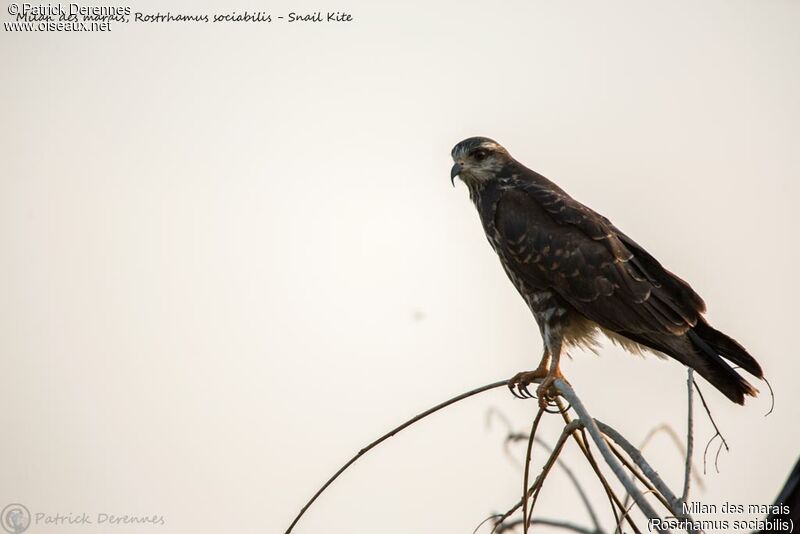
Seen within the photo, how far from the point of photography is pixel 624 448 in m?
3.65

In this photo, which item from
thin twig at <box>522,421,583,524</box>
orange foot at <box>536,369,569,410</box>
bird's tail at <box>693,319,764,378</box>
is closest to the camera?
thin twig at <box>522,421,583,524</box>

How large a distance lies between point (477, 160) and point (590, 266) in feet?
4.61

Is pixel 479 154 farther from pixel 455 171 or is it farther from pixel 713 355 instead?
pixel 713 355

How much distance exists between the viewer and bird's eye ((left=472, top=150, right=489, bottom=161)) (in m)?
7.24

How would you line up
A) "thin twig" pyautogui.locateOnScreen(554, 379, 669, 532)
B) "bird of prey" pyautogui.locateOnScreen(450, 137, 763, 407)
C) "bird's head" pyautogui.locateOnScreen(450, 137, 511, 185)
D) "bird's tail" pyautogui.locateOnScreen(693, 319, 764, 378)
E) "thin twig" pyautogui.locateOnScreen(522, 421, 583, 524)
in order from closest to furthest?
"thin twig" pyautogui.locateOnScreen(554, 379, 669, 532) < "thin twig" pyautogui.locateOnScreen(522, 421, 583, 524) < "bird's tail" pyautogui.locateOnScreen(693, 319, 764, 378) < "bird of prey" pyautogui.locateOnScreen(450, 137, 763, 407) < "bird's head" pyautogui.locateOnScreen(450, 137, 511, 185)

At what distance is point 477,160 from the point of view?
23.8ft

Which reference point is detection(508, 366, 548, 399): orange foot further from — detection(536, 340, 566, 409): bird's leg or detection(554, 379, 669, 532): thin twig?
detection(554, 379, 669, 532): thin twig

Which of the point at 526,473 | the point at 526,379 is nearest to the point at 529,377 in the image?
the point at 526,379

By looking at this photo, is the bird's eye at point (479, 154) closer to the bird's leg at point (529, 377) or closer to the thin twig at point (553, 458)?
the bird's leg at point (529, 377)

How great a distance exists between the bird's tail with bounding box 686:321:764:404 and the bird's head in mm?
2059

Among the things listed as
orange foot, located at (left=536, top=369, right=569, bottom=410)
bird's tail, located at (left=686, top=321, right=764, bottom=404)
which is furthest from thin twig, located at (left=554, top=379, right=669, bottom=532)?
orange foot, located at (left=536, top=369, right=569, bottom=410)

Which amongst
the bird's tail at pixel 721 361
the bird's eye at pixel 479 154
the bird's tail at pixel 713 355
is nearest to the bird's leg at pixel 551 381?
the bird's tail at pixel 713 355

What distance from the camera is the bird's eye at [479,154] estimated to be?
7238 mm

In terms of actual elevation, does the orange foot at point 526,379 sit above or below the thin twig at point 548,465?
above
